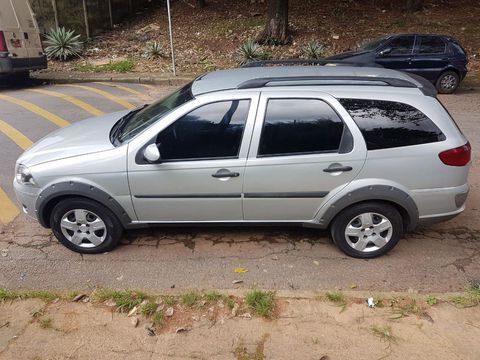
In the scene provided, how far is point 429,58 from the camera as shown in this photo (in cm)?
1058

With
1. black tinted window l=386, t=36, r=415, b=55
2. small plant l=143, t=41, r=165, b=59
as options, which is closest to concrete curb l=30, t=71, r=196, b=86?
small plant l=143, t=41, r=165, b=59

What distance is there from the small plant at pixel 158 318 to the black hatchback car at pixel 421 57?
896 centimetres

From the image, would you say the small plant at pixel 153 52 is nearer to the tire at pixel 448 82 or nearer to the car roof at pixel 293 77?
the tire at pixel 448 82

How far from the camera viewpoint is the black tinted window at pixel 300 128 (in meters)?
3.48

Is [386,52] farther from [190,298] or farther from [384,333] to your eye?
[190,298]

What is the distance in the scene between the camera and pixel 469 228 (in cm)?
430

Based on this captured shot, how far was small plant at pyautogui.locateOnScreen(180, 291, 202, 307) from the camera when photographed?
3177 millimetres

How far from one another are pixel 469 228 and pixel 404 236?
2.40 feet

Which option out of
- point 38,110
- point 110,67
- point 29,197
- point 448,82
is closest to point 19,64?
point 38,110

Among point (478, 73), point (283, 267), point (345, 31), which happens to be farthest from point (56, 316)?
point (345, 31)

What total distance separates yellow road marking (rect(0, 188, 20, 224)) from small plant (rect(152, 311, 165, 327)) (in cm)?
243

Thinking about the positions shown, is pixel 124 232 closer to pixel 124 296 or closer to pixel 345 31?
pixel 124 296

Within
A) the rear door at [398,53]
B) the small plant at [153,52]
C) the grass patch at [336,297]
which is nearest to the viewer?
the grass patch at [336,297]

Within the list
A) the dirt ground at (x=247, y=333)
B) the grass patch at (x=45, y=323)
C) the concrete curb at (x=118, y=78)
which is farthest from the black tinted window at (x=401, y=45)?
the grass patch at (x=45, y=323)
